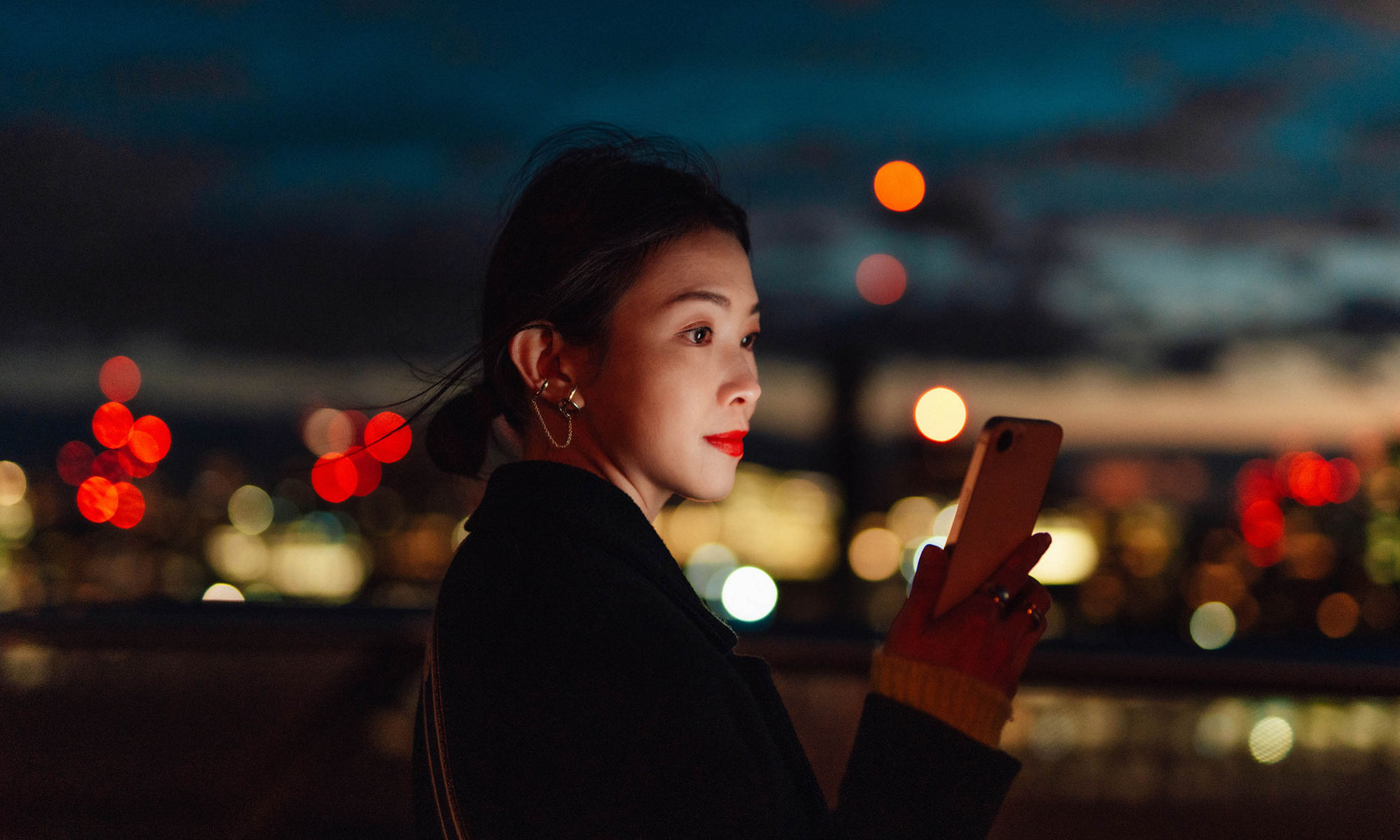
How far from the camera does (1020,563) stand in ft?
4.10

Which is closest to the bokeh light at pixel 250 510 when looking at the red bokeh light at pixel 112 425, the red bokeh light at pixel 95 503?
the red bokeh light at pixel 112 425

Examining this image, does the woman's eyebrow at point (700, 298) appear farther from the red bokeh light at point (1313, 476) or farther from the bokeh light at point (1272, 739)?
the red bokeh light at point (1313, 476)

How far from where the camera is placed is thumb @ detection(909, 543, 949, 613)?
3.91ft

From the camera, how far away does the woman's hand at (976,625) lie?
1.17 meters

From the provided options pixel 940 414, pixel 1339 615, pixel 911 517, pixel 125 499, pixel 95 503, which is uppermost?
pixel 940 414

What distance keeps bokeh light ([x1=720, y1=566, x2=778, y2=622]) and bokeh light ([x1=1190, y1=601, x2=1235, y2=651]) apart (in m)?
61.5

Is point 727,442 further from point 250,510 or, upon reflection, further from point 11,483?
point 250,510

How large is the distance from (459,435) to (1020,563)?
90 centimetres

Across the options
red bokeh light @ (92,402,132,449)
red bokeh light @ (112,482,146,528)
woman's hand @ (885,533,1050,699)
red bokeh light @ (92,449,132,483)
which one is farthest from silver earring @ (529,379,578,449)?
red bokeh light @ (112,482,146,528)

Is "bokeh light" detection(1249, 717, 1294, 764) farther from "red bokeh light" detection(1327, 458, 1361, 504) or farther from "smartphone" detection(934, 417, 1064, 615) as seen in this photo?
"red bokeh light" detection(1327, 458, 1361, 504)

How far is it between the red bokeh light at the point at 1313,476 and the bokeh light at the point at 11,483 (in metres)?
68.4

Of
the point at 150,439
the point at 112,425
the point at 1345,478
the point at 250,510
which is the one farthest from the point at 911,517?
the point at 112,425

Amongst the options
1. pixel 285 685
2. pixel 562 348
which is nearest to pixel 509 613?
pixel 562 348

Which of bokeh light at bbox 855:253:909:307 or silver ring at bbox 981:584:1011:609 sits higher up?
bokeh light at bbox 855:253:909:307
